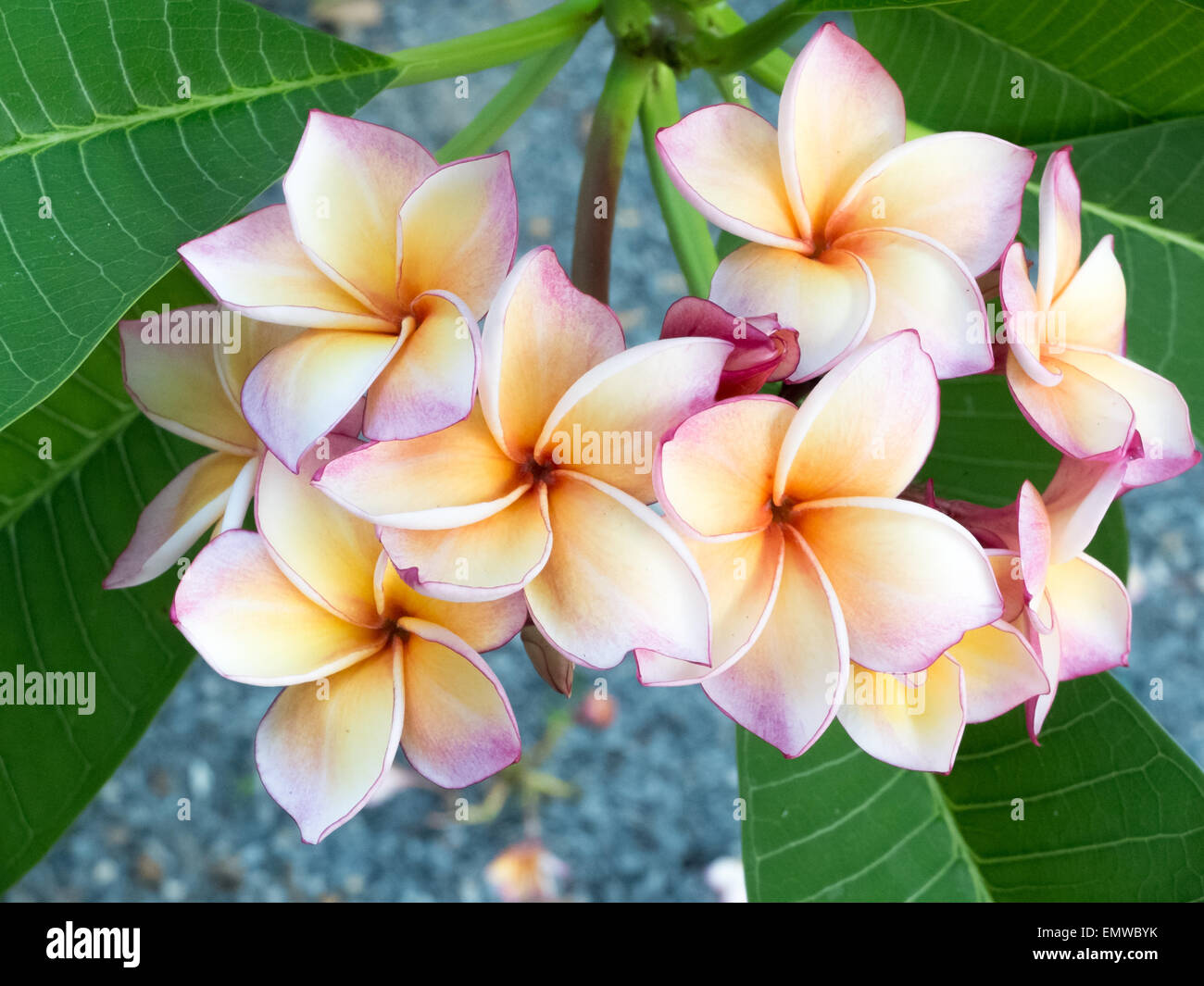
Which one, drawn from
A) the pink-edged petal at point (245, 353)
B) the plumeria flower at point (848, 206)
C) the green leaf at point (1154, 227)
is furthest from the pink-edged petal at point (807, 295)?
the green leaf at point (1154, 227)

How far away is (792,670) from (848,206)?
21 cm

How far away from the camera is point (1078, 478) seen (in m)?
0.50

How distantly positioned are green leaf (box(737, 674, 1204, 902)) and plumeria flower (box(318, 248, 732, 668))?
1.22 feet

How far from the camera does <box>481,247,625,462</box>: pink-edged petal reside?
1.37 ft

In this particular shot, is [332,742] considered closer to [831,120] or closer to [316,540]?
[316,540]

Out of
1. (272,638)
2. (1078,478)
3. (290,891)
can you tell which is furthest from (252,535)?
(290,891)

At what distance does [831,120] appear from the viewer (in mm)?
501

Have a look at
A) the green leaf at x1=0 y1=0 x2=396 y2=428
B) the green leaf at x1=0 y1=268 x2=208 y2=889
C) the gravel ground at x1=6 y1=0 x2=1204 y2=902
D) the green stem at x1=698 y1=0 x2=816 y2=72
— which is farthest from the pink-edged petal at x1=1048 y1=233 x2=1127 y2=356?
the gravel ground at x1=6 y1=0 x2=1204 y2=902

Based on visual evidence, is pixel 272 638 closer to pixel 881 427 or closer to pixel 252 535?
pixel 252 535

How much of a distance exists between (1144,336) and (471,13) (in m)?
1.61

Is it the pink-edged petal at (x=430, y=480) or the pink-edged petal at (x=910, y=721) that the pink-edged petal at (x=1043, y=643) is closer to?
the pink-edged petal at (x=910, y=721)

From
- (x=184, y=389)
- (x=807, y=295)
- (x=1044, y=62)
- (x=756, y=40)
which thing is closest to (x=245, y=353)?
(x=184, y=389)

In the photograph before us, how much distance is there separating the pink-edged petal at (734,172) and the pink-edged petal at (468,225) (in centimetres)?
8
